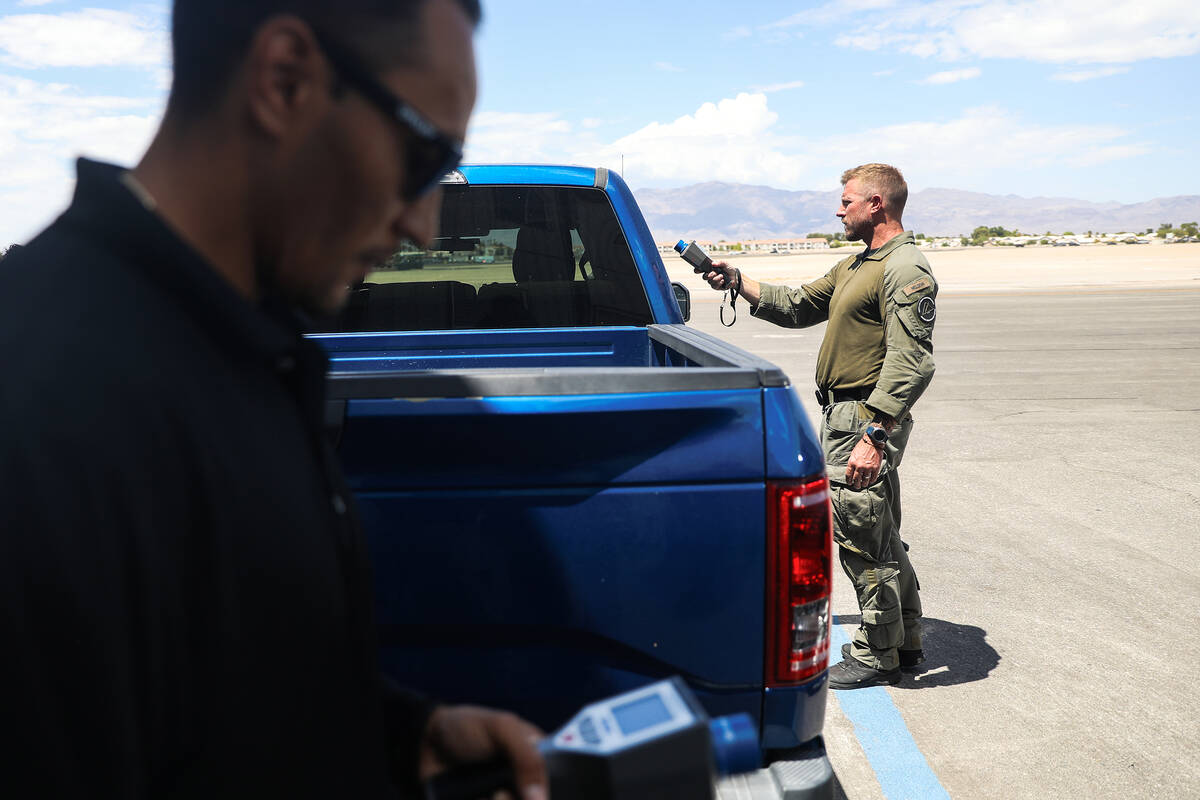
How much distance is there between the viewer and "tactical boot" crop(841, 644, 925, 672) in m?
4.46

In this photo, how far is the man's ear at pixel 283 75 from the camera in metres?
0.99

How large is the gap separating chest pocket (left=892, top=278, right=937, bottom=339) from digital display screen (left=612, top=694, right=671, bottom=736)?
339 cm

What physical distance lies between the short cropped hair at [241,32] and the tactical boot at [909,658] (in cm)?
399

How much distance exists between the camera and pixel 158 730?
87cm

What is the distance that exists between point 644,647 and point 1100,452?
780 centimetres

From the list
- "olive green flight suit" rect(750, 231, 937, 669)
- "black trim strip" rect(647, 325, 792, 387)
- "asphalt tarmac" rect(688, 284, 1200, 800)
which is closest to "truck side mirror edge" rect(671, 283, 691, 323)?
"olive green flight suit" rect(750, 231, 937, 669)

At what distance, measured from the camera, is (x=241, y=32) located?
1.00m

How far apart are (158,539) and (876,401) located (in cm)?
372

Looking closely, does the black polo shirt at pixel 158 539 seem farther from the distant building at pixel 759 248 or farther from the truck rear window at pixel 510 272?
the distant building at pixel 759 248

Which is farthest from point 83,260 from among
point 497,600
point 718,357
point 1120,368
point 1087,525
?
point 1120,368

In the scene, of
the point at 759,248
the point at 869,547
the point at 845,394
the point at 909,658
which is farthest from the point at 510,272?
the point at 759,248

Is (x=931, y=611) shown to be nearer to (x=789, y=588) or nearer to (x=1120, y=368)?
(x=789, y=588)

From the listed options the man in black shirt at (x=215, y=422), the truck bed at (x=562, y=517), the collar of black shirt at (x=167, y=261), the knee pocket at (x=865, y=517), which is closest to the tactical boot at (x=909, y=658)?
the knee pocket at (x=865, y=517)

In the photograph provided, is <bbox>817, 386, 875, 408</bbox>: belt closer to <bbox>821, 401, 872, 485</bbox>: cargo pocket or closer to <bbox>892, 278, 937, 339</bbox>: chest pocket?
<bbox>821, 401, 872, 485</bbox>: cargo pocket
